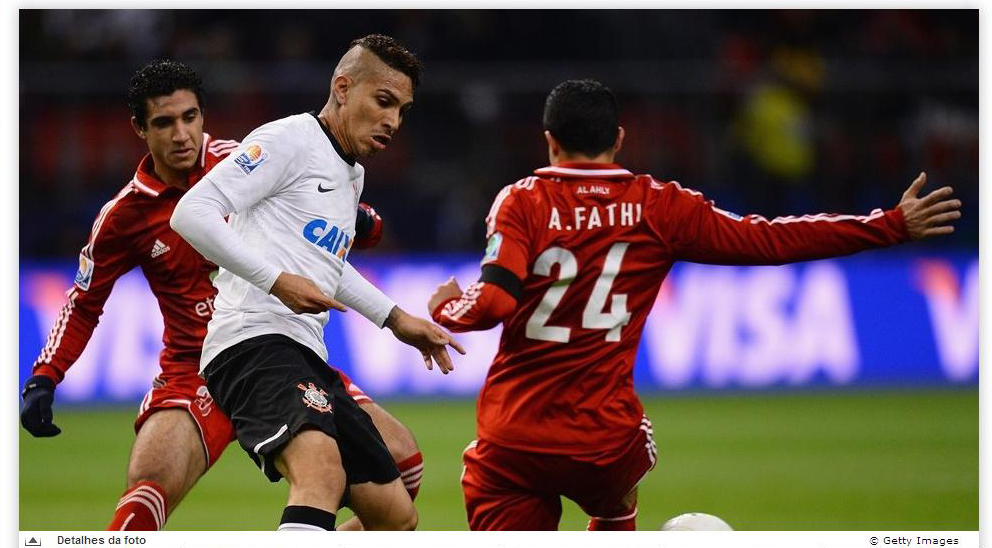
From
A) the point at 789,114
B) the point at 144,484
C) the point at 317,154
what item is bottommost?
the point at 144,484

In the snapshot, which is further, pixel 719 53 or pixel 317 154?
pixel 719 53

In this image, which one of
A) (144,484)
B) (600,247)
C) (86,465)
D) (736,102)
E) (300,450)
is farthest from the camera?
(736,102)

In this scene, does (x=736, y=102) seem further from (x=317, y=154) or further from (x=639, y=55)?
(x=317, y=154)

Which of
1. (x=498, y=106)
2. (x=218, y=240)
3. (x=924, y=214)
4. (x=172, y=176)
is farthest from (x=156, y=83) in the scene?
(x=498, y=106)

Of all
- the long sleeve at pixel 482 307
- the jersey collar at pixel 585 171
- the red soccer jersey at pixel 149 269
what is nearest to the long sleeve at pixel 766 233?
the jersey collar at pixel 585 171

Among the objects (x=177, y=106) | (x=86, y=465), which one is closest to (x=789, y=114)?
(x=86, y=465)

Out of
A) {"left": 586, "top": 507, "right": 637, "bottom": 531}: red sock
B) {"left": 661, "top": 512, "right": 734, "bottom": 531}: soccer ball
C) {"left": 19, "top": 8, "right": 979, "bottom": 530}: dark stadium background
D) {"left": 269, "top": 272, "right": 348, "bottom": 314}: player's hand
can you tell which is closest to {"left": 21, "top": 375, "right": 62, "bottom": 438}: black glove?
{"left": 269, "top": 272, "right": 348, "bottom": 314}: player's hand

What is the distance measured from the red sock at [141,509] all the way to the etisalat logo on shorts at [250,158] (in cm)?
129

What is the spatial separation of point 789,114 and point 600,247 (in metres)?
10.0

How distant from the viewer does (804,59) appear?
14570 mm

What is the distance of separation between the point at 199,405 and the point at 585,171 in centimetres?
176

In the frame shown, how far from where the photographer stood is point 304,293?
13.6ft

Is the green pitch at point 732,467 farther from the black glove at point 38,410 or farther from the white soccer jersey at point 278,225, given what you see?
the white soccer jersey at point 278,225

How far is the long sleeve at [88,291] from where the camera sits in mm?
5156
